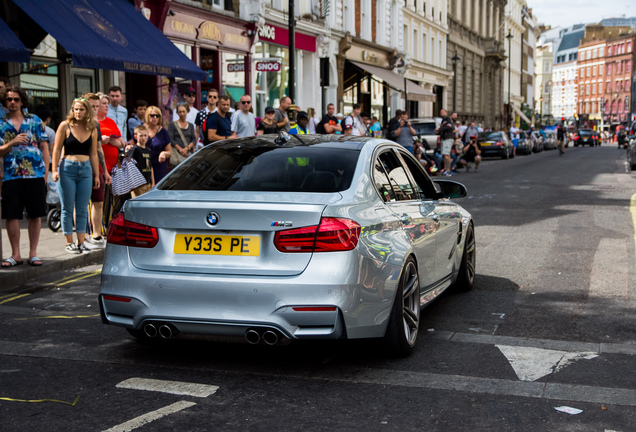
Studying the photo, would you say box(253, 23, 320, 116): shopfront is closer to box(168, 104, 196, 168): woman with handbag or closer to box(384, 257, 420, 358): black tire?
box(168, 104, 196, 168): woman with handbag

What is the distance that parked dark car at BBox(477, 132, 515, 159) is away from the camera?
134 feet

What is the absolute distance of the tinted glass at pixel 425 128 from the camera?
1232 inches

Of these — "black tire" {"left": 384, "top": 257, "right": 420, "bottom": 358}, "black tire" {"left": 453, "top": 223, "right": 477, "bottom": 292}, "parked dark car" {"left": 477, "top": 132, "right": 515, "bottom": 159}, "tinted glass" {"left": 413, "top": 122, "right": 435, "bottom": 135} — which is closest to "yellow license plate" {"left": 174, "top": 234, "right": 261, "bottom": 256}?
"black tire" {"left": 384, "top": 257, "right": 420, "bottom": 358}

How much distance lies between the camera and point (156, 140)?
1116cm

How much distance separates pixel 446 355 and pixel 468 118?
59825 mm

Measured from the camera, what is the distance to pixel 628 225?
501 inches

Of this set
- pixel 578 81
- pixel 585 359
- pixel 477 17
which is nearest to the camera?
pixel 585 359

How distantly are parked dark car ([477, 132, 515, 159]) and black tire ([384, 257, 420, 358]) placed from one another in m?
36.3

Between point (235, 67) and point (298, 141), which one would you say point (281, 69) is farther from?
point (298, 141)

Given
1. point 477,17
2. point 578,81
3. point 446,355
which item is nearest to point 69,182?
point 446,355

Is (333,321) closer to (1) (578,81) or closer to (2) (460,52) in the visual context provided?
(2) (460,52)

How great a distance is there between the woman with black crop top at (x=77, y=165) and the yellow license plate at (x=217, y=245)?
16.6 feet

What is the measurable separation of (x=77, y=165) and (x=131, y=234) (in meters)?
4.98

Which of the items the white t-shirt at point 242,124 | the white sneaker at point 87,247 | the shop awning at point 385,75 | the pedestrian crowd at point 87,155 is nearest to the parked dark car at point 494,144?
the shop awning at point 385,75
